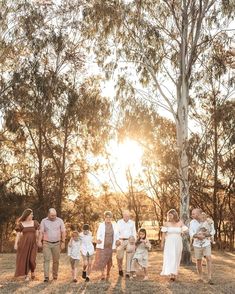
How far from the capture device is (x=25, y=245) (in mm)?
13492

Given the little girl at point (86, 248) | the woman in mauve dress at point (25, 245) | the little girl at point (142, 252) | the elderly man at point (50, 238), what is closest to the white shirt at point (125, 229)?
the little girl at point (142, 252)

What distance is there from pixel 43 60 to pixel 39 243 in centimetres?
2302

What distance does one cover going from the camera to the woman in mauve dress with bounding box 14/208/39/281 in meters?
13.5

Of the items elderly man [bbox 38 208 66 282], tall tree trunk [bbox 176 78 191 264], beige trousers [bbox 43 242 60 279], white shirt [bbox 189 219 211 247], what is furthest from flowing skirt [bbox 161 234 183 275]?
tall tree trunk [bbox 176 78 191 264]

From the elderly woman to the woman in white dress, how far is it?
4.36ft

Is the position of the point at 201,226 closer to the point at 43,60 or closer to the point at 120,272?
the point at 120,272

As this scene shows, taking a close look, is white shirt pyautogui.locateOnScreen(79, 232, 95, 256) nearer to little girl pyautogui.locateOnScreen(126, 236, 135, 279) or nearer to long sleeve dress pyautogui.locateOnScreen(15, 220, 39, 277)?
little girl pyautogui.locateOnScreen(126, 236, 135, 279)

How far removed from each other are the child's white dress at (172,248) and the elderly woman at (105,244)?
52.9 inches

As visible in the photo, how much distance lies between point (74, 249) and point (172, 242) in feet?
7.87

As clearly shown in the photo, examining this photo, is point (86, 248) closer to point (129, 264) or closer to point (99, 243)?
point (99, 243)

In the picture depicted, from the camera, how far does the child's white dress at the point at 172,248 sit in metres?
13.2

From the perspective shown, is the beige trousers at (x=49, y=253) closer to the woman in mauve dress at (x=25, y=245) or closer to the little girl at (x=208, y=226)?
the woman in mauve dress at (x=25, y=245)

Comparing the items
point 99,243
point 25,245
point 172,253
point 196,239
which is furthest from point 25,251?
point 196,239

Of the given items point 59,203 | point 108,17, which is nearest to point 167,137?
point 59,203
